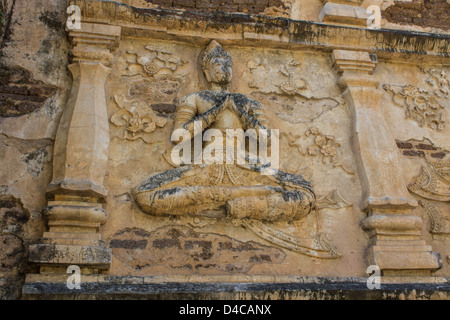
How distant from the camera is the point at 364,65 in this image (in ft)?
17.9

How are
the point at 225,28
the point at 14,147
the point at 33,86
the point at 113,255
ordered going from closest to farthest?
the point at 113,255 < the point at 14,147 < the point at 33,86 < the point at 225,28

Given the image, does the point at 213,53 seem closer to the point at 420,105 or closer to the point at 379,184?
the point at 379,184

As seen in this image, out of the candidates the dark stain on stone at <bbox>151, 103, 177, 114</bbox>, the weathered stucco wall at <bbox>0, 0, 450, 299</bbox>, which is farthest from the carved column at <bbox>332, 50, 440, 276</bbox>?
the dark stain on stone at <bbox>151, 103, 177, 114</bbox>

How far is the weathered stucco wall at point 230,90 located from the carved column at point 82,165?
0.08m

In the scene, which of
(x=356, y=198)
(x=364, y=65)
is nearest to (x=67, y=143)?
(x=356, y=198)

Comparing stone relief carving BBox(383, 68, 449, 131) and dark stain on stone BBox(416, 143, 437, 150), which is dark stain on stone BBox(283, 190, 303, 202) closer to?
dark stain on stone BBox(416, 143, 437, 150)

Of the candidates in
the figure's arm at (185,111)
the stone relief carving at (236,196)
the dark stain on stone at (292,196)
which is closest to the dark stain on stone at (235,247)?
the stone relief carving at (236,196)

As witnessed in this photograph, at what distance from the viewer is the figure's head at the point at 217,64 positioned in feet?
16.7

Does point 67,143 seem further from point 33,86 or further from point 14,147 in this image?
point 33,86

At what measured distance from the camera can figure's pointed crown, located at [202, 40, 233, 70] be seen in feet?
17.0

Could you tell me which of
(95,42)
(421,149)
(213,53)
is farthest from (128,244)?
(421,149)

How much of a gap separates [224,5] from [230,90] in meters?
1.08

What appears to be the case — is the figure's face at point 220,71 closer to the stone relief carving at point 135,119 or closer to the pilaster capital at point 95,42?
the stone relief carving at point 135,119
